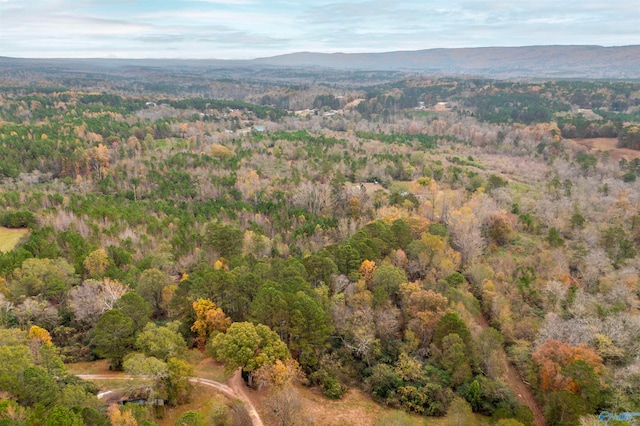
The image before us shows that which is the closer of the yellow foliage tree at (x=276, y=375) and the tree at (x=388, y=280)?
the yellow foliage tree at (x=276, y=375)

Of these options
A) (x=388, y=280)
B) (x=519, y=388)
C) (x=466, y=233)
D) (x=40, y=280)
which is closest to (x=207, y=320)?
(x=40, y=280)

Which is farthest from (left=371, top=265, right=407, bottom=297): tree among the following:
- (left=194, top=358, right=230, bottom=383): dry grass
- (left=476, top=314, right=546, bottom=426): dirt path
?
(left=194, top=358, right=230, bottom=383): dry grass

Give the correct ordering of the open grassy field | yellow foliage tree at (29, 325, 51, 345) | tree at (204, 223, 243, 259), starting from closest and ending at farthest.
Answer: yellow foliage tree at (29, 325, 51, 345), tree at (204, 223, 243, 259), the open grassy field

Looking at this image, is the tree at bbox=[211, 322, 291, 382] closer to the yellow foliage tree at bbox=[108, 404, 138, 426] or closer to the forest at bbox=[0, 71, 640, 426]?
the forest at bbox=[0, 71, 640, 426]

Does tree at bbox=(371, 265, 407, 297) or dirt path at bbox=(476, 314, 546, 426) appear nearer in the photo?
dirt path at bbox=(476, 314, 546, 426)

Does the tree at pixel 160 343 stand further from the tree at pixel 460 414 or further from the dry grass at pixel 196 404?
the tree at pixel 460 414

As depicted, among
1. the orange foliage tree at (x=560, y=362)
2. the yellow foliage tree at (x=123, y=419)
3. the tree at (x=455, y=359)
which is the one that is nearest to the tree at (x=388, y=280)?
the tree at (x=455, y=359)
